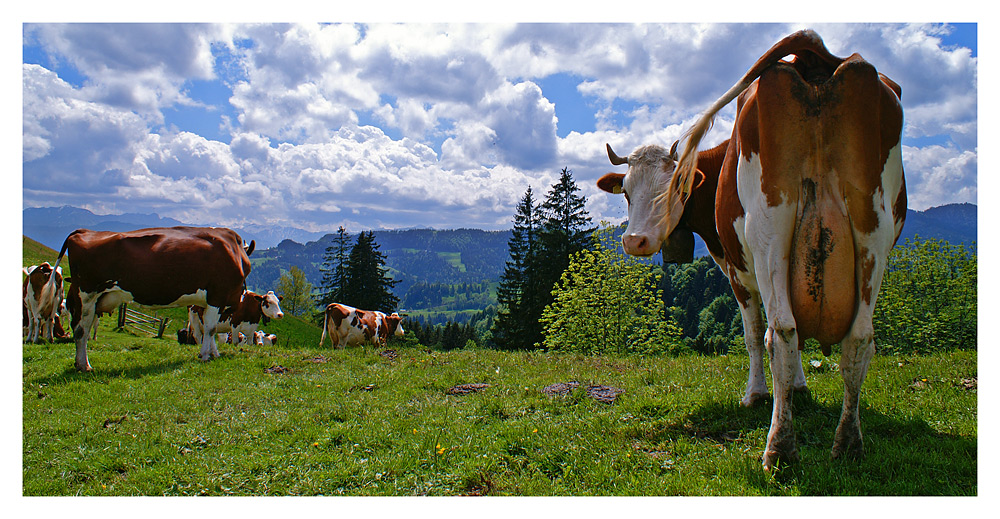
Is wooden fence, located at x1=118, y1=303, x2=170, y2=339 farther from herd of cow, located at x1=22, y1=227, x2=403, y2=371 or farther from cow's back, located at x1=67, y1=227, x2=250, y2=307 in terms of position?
cow's back, located at x1=67, y1=227, x2=250, y2=307

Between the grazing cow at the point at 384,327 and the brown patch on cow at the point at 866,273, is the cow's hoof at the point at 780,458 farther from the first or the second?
the grazing cow at the point at 384,327

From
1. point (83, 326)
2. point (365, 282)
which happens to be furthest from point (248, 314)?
point (365, 282)

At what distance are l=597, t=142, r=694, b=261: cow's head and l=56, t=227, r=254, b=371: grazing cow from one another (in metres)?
10.8

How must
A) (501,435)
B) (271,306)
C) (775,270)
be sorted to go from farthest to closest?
(271,306), (501,435), (775,270)

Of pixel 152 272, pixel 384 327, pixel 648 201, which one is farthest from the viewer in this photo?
pixel 384 327

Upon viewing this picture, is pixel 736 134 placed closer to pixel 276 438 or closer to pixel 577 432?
pixel 577 432

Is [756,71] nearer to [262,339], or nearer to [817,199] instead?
[817,199]

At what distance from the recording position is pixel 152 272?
11.7 meters

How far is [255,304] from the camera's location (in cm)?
2381

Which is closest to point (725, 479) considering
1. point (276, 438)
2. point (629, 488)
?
point (629, 488)

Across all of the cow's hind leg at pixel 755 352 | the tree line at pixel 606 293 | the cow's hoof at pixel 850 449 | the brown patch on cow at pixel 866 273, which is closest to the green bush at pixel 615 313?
the tree line at pixel 606 293

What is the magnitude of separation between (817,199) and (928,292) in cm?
4104

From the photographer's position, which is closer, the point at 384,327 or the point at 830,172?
the point at 830,172

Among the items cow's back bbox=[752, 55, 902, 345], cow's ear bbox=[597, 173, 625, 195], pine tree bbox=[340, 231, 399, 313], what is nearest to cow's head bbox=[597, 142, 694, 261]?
cow's ear bbox=[597, 173, 625, 195]
